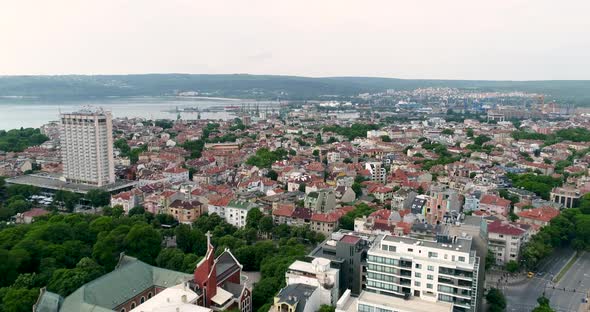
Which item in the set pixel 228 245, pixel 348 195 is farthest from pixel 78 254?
pixel 348 195

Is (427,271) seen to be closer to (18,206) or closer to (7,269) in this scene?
(7,269)

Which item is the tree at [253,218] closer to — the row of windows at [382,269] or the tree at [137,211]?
the tree at [137,211]

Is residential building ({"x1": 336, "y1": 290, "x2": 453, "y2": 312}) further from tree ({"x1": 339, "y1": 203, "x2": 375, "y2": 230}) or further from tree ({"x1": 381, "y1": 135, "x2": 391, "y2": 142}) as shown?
tree ({"x1": 381, "y1": 135, "x2": 391, "y2": 142})

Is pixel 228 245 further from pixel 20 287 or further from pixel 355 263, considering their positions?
pixel 20 287

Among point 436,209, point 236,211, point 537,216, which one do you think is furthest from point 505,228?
point 236,211

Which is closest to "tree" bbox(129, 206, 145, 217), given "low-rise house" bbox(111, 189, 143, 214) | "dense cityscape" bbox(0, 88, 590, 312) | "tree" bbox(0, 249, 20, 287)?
"dense cityscape" bbox(0, 88, 590, 312)

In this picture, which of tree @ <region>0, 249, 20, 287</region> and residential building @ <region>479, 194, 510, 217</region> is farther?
residential building @ <region>479, 194, 510, 217</region>
